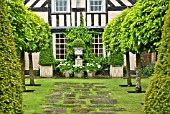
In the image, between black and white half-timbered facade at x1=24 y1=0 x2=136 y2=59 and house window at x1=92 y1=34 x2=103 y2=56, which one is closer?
black and white half-timbered facade at x1=24 y1=0 x2=136 y2=59

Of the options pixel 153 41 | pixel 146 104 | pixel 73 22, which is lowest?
pixel 146 104

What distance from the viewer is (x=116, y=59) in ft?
62.6

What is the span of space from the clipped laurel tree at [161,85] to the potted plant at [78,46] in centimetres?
1410

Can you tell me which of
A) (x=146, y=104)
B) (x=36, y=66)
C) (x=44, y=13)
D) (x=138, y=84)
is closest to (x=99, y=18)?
(x=44, y=13)

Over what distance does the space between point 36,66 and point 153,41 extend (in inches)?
523

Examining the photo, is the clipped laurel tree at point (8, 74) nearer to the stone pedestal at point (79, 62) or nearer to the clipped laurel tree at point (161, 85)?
the clipped laurel tree at point (161, 85)

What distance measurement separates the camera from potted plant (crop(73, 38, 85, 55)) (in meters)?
19.2

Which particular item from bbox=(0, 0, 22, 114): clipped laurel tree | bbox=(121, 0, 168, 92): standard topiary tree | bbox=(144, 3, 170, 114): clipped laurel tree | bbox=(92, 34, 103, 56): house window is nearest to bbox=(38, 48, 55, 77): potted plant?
bbox=(92, 34, 103, 56): house window

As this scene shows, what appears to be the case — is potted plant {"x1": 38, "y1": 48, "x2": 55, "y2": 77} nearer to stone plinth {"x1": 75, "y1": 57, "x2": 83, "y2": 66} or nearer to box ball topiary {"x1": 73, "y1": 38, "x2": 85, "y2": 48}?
stone plinth {"x1": 75, "y1": 57, "x2": 83, "y2": 66}

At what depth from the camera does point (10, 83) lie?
482 centimetres

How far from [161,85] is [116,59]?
14.3 meters

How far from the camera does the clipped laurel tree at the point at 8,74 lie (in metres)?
4.61

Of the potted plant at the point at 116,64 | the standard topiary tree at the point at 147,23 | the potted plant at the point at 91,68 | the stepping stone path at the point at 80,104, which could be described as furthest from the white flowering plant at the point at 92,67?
the standard topiary tree at the point at 147,23

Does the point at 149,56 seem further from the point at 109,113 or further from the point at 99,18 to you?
the point at 109,113
